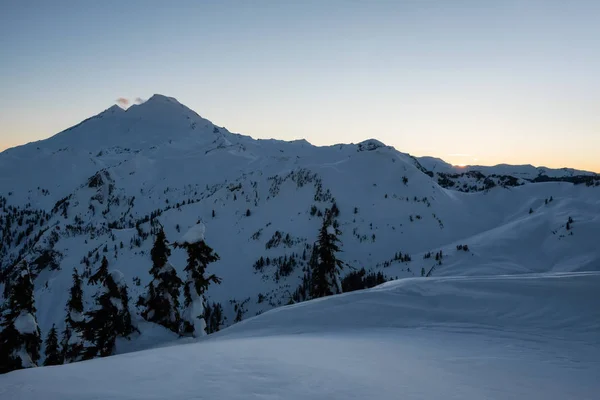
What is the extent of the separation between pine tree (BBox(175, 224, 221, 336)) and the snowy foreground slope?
779cm

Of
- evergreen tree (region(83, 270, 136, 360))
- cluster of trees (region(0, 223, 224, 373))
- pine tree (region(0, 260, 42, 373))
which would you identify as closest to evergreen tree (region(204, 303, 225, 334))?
cluster of trees (region(0, 223, 224, 373))

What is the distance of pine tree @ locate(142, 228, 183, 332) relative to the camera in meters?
24.1

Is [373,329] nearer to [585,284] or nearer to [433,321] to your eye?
[433,321]

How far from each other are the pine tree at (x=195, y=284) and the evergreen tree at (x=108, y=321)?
12.2 ft

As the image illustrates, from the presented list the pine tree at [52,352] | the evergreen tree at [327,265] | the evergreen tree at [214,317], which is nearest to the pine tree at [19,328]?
the pine tree at [52,352]

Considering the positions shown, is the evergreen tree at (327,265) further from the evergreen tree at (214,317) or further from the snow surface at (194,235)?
the evergreen tree at (214,317)

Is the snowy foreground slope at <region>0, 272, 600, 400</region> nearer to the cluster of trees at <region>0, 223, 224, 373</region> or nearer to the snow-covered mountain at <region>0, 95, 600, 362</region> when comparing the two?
the cluster of trees at <region>0, 223, 224, 373</region>

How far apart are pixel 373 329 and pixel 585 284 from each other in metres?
8.31

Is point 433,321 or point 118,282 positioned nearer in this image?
point 433,321

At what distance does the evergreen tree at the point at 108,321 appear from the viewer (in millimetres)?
20812

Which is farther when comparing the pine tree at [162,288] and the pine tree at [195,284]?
the pine tree at [162,288]

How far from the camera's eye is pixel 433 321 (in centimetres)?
1258

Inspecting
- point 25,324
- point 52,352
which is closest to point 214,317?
point 52,352

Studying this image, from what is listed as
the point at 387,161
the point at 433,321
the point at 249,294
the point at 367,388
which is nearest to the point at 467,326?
the point at 433,321
